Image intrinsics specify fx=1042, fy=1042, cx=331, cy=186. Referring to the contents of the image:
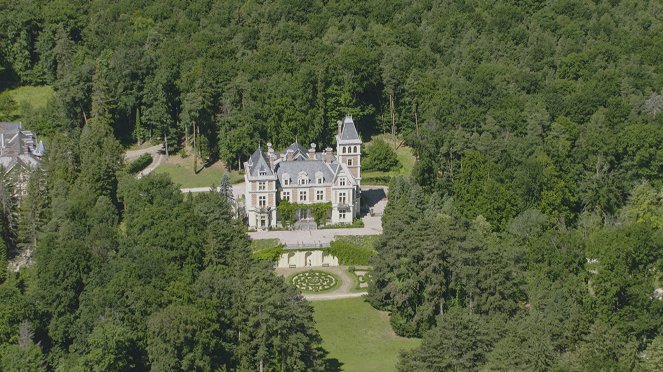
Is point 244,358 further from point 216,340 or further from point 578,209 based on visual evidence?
point 578,209

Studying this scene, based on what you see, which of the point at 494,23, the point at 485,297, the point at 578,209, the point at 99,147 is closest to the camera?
the point at 485,297

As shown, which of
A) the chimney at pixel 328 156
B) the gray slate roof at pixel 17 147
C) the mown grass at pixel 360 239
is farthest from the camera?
the gray slate roof at pixel 17 147

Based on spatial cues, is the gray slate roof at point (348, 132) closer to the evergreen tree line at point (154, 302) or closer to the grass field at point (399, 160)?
the grass field at point (399, 160)

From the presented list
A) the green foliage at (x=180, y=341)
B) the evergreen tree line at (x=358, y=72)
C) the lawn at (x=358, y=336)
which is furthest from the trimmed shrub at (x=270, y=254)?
the green foliage at (x=180, y=341)

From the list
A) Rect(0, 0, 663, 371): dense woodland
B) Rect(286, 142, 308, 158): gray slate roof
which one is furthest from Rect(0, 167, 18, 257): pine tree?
Rect(286, 142, 308, 158): gray slate roof

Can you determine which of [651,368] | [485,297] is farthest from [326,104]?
[651,368]

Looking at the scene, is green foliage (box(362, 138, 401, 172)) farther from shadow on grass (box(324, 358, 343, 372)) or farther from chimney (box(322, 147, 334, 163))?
shadow on grass (box(324, 358, 343, 372))
